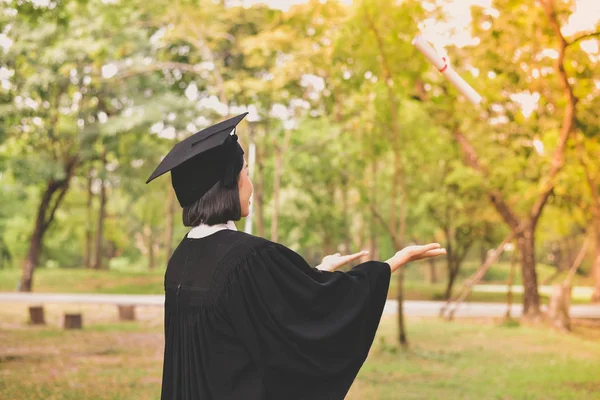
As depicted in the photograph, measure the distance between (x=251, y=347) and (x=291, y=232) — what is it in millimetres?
31837

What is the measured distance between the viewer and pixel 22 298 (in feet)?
83.3

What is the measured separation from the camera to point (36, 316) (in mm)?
17484

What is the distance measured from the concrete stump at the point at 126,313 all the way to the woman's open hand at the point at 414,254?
16.0 metres

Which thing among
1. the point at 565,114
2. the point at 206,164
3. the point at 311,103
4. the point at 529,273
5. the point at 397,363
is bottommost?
the point at 397,363

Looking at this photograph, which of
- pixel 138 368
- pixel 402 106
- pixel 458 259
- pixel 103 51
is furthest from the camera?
pixel 458 259

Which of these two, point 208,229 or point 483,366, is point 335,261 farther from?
point 483,366

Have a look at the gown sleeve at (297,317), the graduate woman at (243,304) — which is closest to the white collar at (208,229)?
the graduate woman at (243,304)

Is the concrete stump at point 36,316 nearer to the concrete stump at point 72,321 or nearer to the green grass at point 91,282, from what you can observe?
the concrete stump at point 72,321

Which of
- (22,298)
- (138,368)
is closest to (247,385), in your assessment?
(138,368)

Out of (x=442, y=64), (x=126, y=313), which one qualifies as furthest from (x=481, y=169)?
(x=442, y=64)

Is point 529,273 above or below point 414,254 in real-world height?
below

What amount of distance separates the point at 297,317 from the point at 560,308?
15.9m

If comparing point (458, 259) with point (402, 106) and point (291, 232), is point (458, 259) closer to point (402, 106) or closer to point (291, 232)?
point (291, 232)

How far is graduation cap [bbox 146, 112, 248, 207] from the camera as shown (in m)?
3.45
